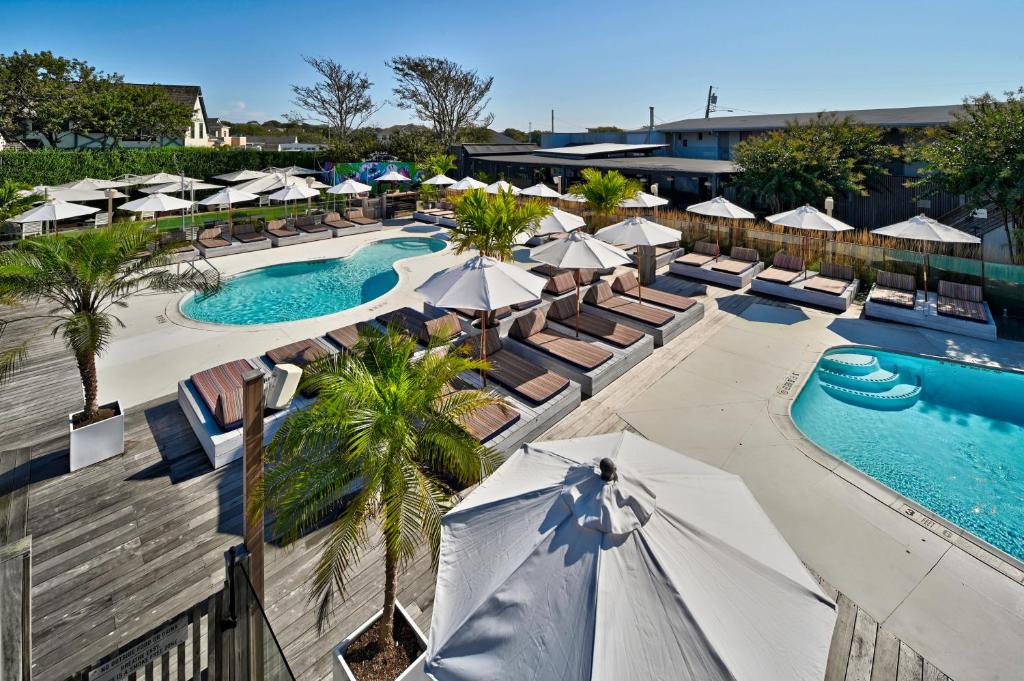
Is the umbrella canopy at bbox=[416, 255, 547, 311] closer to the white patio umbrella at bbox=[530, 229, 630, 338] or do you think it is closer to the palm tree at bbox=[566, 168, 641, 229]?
the white patio umbrella at bbox=[530, 229, 630, 338]

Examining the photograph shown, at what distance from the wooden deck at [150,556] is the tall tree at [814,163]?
15.5m

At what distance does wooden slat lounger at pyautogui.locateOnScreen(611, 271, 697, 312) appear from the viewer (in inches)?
452

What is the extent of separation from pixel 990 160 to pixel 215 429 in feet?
59.1

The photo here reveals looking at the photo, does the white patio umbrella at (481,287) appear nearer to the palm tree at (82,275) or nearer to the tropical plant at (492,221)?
the tropical plant at (492,221)

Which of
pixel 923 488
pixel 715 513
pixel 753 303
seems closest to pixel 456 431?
pixel 715 513

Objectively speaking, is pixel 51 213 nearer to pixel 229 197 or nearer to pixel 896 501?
pixel 229 197

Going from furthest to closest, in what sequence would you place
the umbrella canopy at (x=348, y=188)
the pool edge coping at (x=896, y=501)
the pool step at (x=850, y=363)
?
1. the umbrella canopy at (x=348, y=188)
2. the pool step at (x=850, y=363)
3. the pool edge coping at (x=896, y=501)

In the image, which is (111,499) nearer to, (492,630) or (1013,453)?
(492,630)

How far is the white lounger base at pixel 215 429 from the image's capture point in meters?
6.25

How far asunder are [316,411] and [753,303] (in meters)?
12.6

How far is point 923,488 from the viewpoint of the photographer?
20.6ft

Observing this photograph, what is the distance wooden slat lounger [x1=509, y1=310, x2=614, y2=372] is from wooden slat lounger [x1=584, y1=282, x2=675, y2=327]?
1.79 m

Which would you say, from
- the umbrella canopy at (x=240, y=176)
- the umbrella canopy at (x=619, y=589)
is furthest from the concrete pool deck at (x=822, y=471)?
the umbrella canopy at (x=240, y=176)

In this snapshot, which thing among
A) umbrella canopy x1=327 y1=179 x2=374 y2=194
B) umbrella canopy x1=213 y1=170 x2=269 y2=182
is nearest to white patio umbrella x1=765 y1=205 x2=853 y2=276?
umbrella canopy x1=327 y1=179 x2=374 y2=194
